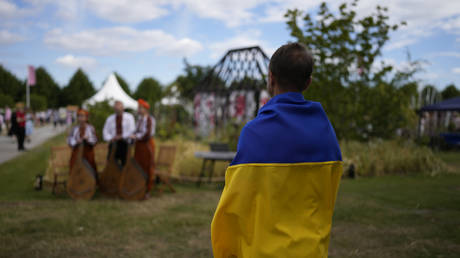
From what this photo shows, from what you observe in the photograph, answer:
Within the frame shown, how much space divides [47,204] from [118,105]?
2307 millimetres

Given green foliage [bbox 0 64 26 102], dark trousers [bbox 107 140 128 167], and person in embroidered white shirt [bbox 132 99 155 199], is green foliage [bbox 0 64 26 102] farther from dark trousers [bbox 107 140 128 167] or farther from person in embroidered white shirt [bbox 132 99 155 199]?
person in embroidered white shirt [bbox 132 99 155 199]

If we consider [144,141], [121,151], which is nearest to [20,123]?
[121,151]

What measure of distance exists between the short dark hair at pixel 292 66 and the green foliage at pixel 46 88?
73.0 m

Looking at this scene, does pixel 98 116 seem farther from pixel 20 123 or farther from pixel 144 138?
pixel 20 123

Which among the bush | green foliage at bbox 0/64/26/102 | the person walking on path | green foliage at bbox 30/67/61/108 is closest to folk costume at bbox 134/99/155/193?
the bush

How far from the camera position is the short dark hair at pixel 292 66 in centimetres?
170

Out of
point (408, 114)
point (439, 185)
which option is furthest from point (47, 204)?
point (408, 114)

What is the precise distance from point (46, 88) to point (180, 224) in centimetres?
7100

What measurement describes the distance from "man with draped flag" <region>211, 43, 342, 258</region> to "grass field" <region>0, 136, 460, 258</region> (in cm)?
310

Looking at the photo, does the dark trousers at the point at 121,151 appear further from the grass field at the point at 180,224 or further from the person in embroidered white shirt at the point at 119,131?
the grass field at the point at 180,224

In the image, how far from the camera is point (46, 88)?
224 feet

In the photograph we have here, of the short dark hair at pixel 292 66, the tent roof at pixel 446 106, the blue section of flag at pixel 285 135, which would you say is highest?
the tent roof at pixel 446 106

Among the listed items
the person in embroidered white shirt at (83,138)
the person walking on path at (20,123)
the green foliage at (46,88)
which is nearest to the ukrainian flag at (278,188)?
the person in embroidered white shirt at (83,138)

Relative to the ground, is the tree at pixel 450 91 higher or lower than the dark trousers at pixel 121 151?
higher
